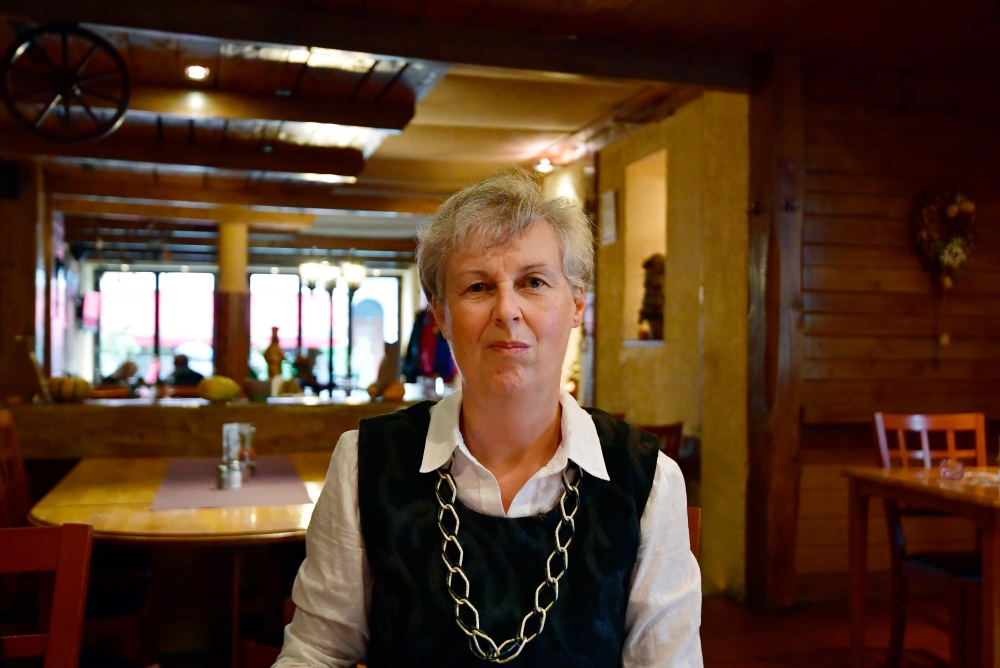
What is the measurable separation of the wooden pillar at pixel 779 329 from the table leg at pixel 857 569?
33.8 inches

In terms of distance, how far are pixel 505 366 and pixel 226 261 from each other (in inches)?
409

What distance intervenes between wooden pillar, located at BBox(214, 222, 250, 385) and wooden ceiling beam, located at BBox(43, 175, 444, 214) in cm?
216

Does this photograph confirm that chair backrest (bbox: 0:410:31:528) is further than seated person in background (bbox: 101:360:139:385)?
No

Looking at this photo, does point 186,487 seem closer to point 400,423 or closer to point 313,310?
point 400,423

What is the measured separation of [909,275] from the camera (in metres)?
4.71

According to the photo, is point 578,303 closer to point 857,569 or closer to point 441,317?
point 441,317

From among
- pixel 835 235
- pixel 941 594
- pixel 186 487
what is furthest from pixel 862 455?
pixel 186 487

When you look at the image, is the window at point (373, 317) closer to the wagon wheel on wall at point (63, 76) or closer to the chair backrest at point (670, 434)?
the wagon wheel on wall at point (63, 76)

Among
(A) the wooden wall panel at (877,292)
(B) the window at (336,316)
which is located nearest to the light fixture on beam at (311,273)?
(B) the window at (336,316)

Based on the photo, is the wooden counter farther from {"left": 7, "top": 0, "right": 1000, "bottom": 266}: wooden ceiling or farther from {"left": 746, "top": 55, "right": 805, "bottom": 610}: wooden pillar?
{"left": 746, "top": 55, "right": 805, "bottom": 610}: wooden pillar

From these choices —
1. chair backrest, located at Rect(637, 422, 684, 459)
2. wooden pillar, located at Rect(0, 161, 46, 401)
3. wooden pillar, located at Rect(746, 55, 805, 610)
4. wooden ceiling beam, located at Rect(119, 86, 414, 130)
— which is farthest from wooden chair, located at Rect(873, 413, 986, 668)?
wooden pillar, located at Rect(0, 161, 46, 401)

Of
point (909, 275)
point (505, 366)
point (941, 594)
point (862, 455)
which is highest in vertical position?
point (909, 275)

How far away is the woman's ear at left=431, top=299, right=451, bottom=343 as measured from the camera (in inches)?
60.7

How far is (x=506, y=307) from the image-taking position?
4.74 feet
